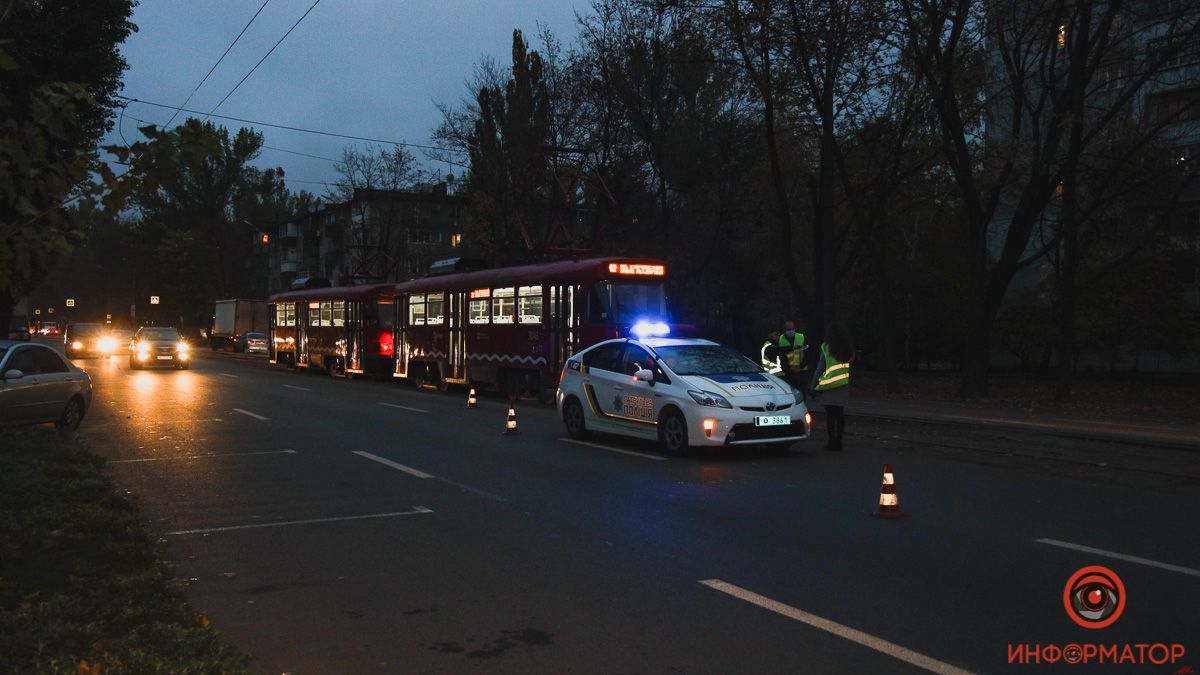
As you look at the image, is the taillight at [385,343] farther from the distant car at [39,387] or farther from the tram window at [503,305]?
the distant car at [39,387]

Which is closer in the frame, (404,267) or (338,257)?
(404,267)

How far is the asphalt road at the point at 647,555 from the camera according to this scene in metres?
5.32

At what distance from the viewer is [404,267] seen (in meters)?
73.8

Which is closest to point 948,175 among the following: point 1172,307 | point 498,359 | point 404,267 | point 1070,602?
point 1172,307

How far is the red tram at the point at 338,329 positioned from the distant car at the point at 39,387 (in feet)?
54.7

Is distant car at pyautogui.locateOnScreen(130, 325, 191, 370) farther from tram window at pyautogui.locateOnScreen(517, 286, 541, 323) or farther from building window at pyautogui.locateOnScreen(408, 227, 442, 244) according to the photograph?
building window at pyautogui.locateOnScreen(408, 227, 442, 244)

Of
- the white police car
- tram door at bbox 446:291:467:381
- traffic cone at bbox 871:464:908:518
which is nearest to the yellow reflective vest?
the white police car

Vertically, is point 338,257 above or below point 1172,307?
above

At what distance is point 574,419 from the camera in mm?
15492

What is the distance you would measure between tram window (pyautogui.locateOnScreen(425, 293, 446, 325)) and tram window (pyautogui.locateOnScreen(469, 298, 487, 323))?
1.86 m

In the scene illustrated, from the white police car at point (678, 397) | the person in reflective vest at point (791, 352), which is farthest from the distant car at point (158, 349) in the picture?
the white police car at point (678, 397)

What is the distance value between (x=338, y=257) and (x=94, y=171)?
76.1 metres

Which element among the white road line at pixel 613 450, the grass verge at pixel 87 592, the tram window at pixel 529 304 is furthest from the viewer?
the tram window at pixel 529 304

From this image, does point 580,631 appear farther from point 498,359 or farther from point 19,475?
point 498,359
